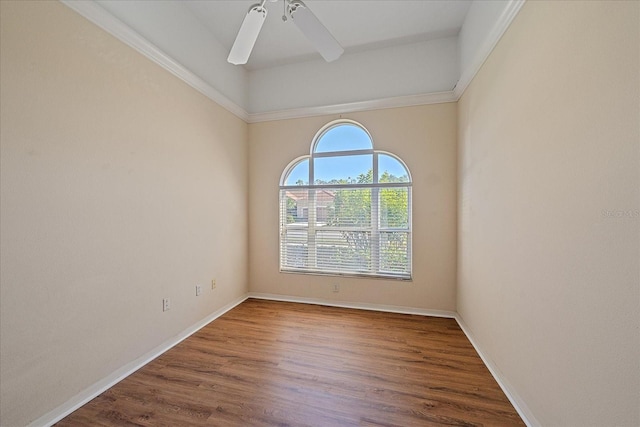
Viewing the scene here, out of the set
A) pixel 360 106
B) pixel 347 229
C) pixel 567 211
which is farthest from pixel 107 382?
pixel 360 106

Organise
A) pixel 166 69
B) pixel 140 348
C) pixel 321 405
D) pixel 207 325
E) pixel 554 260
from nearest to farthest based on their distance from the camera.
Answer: pixel 554 260
pixel 321 405
pixel 140 348
pixel 166 69
pixel 207 325

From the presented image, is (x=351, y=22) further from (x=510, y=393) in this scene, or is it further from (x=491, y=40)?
(x=510, y=393)

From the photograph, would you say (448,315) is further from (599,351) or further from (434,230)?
(599,351)

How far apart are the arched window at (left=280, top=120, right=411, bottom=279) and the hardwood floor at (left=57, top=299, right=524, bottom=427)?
2.72 feet

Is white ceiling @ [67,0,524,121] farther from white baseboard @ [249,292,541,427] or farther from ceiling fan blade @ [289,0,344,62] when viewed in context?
white baseboard @ [249,292,541,427]

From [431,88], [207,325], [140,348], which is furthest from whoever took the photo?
[431,88]

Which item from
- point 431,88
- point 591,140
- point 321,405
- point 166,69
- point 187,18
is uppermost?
point 187,18

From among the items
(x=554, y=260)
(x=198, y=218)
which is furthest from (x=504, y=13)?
(x=198, y=218)

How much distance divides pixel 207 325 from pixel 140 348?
76cm

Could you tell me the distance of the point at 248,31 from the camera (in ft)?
5.23

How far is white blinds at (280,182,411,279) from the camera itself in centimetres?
316

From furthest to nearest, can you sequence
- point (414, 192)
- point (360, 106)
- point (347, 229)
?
point (347, 229), point (360, 106), point (414, 192)

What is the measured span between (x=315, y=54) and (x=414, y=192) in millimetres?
2160

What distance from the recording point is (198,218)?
268 centimetres
